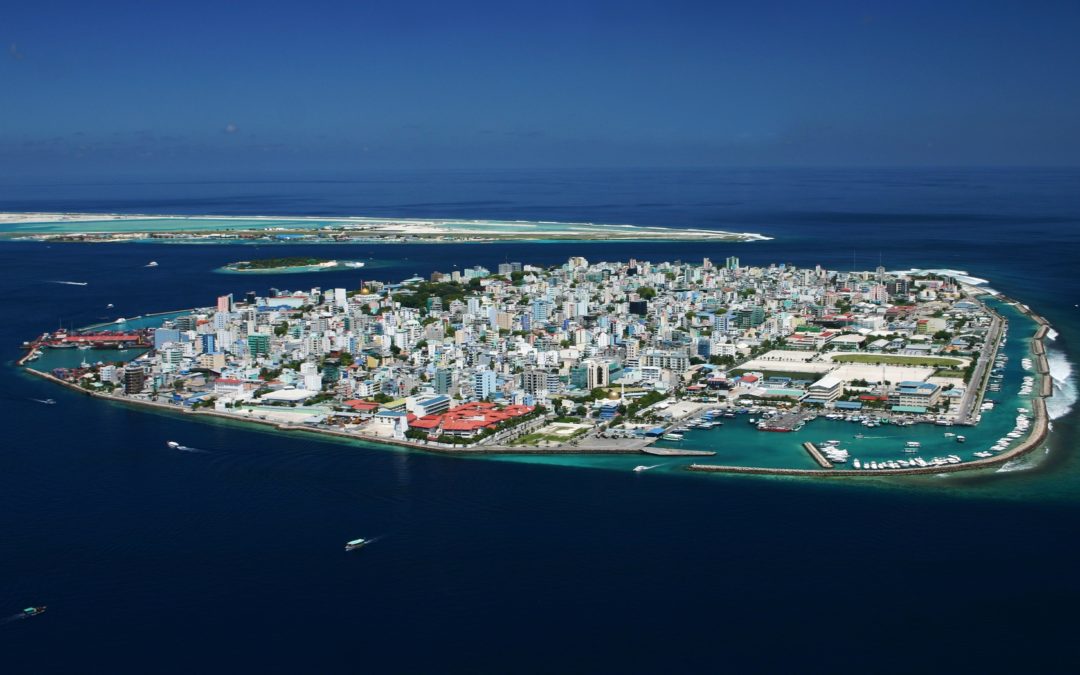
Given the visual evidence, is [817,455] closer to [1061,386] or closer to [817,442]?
[817,442]

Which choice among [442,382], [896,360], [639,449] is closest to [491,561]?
[639,449]

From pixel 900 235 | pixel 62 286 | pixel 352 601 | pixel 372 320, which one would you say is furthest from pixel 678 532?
pixel 900 235

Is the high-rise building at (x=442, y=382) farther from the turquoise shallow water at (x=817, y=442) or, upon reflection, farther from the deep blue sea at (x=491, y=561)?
the turquoise shallow water at (x=817, y=442)

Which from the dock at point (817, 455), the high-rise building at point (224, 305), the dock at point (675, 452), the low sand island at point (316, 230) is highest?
the low sand island at point (316, 230)

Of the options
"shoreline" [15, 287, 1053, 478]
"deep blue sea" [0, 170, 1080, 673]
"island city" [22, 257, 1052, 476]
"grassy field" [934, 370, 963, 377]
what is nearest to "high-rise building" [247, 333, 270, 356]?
"island city" [22, 257, 1052, 476]

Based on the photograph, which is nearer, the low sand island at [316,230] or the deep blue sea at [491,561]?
the deep blue sea at [491,561]

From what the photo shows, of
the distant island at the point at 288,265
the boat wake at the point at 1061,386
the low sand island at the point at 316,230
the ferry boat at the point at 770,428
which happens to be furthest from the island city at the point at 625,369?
the low sand island at the point at 316,230
